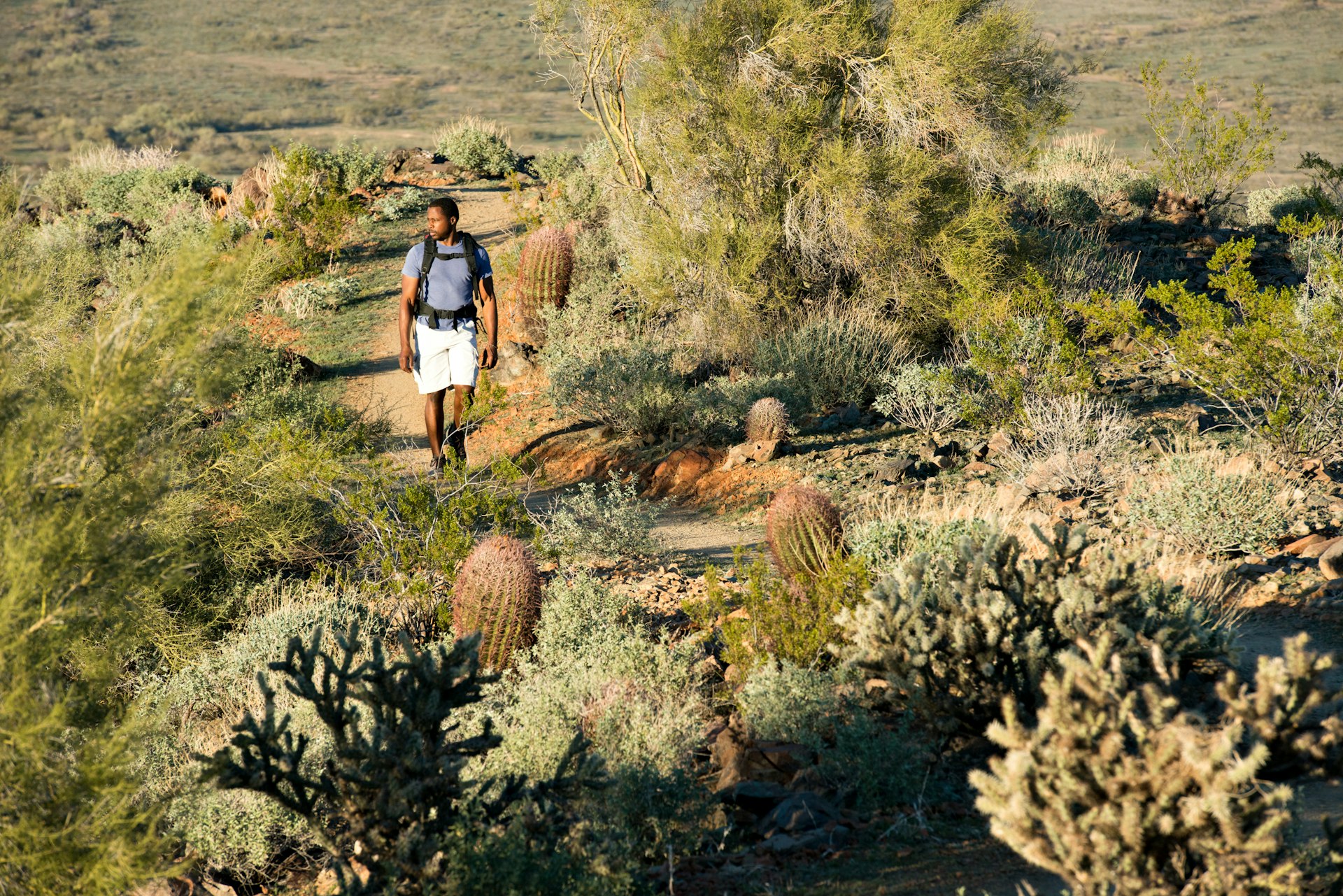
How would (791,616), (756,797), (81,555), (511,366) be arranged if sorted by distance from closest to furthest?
1. (81,555)
2. (756,797)
3. (791,616)
4. (511,366)

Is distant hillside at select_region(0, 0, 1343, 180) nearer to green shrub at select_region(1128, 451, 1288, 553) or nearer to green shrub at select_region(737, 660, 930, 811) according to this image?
green shrub at select_region(1128, 451, 1288, 553)

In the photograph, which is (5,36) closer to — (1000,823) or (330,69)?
(330,69)

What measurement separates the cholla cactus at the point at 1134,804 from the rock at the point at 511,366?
8.46 metres

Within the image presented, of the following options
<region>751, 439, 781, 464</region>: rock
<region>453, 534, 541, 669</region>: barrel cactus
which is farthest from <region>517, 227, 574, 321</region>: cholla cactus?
<region>453, 534, 541, 669</region>: barrel cactus

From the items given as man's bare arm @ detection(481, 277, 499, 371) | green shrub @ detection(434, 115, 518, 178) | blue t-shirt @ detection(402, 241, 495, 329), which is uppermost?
green shrub @ detection(434, 115, 518, 178)

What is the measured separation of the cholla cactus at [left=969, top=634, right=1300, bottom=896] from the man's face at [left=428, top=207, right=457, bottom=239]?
534 centimetres

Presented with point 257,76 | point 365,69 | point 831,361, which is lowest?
point 831,361

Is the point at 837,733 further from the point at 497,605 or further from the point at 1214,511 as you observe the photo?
the point at 1214,511

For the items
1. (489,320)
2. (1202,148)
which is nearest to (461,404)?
(489,320)

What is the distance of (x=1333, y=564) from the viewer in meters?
5.06

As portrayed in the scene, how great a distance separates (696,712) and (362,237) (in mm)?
12696

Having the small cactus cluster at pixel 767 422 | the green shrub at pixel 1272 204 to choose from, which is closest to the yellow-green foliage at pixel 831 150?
the small cactus cluster at pixel 767 422

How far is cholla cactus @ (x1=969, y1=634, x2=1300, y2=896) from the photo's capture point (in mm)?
2395

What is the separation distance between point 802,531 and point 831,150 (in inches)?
210
